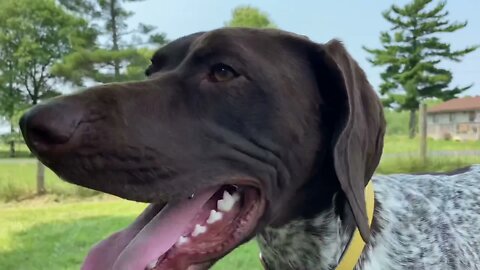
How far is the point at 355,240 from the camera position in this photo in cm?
215

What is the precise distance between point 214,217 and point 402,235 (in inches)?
32.1

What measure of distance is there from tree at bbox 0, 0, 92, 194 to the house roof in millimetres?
21536

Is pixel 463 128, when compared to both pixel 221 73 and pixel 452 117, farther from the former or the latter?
pixel 221 73

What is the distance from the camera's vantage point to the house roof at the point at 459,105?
125 feet

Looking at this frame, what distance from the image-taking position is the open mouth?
179cm

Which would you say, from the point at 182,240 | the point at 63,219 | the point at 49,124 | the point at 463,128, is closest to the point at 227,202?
the point at 182,240

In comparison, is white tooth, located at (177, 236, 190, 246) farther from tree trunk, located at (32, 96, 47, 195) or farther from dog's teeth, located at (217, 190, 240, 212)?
tree trunk, located at (32, 96, 47, 195)

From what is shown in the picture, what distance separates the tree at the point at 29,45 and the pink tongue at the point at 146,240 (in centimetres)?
2572

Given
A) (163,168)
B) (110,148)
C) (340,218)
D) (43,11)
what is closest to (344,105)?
(340,218)

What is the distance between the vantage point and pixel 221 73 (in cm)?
182

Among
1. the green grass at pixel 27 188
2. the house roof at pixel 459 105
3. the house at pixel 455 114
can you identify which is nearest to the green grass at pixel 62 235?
the green grass at pixel 27 188

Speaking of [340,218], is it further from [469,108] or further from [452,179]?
[469,108]

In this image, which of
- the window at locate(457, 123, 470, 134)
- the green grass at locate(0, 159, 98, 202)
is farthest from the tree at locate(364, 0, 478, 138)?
the green grass at locate(0, 159, 98, 202)

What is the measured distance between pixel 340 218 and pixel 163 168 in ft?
2.47
